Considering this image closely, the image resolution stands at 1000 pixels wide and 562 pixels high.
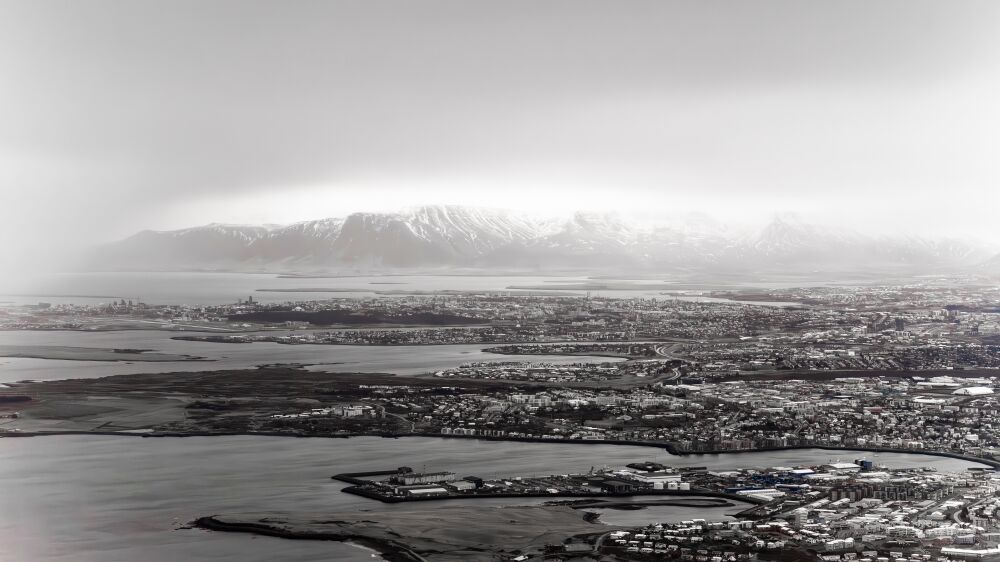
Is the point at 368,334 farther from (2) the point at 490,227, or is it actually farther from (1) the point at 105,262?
(2) the point at 490,227

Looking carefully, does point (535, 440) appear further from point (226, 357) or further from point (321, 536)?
point (226, 357)

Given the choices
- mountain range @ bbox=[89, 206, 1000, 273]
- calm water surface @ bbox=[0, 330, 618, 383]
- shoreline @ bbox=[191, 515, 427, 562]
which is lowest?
shoreline @ bbox=[191, 515, 427, 562]

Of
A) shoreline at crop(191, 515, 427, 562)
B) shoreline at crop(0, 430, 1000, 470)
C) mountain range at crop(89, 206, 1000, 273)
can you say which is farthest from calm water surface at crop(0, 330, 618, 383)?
mountain range at crop(89, 206, 1000, 273)

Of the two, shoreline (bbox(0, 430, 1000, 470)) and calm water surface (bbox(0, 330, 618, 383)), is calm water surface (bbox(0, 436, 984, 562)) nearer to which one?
shoreline (bbox(0, 430, 1000, 470))

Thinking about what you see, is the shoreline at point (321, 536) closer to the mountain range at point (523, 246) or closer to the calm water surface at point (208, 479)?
the calm water surface at point (208, 479)

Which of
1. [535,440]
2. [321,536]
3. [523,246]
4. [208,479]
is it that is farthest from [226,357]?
[523,246]

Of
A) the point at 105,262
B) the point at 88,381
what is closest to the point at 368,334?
the point at 88,381

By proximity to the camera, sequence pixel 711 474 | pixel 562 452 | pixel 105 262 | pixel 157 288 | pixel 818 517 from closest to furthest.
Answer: pixel 818 517
pixel 711 474
pixel 562 452
pixel 157 288
pixel 105 262

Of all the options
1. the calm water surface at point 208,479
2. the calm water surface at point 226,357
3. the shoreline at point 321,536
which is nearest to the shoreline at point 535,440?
the calm water surface at point 208,479
